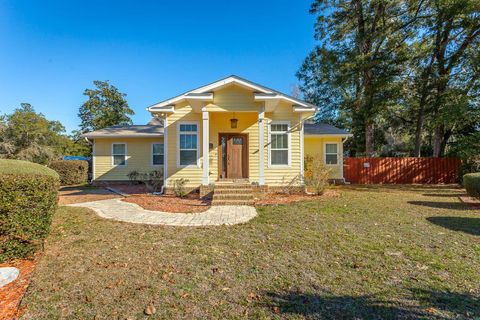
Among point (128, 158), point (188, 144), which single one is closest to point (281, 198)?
point (188, 144)

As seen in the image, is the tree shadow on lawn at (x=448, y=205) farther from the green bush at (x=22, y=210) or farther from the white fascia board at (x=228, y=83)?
the green bush at (x=22, y=210)

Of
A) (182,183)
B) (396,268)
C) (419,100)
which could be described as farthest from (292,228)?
(419,100)

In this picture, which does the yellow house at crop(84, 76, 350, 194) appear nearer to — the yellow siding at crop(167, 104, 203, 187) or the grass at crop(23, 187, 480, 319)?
the yellow siding at crop(167, 104, 203, 187)

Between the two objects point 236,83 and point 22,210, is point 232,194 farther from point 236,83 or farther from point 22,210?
point 22,210

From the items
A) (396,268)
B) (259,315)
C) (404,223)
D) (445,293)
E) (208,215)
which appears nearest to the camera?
(259,315)

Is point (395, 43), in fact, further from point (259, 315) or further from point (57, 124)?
point (57, 124)

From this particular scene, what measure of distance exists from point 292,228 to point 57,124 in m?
37.7

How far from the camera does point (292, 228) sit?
5.27 meters

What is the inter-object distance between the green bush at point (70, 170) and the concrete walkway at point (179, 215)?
32.2 feet

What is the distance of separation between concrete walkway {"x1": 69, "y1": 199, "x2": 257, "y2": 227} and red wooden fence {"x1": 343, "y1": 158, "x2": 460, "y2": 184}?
11.7 m

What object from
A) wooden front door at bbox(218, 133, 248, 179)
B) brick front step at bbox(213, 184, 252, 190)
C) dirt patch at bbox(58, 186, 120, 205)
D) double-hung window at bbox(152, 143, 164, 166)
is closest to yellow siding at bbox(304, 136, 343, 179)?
wooden front door at bbox(218, 133, 248, 179)

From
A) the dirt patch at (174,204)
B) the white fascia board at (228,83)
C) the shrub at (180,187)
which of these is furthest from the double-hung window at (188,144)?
the dirt patch at (174,204)

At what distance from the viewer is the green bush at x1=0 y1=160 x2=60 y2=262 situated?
3.50 meters

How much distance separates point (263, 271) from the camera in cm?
328
